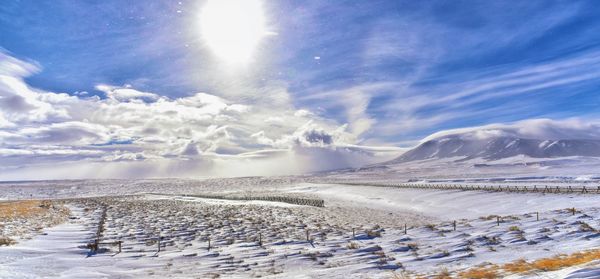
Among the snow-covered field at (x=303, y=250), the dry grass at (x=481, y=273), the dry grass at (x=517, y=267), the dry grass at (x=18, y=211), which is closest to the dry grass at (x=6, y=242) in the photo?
the snow-covered field at (x=303, y=250)

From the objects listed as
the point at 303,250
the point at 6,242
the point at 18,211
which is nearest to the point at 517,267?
the point at 303,250

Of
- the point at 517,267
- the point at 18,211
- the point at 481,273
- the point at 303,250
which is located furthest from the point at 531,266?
the point at 18,211

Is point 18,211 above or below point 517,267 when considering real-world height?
above

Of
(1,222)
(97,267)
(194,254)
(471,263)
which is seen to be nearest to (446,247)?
(471,263)

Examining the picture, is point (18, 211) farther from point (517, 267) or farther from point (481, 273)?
point (517, 267)

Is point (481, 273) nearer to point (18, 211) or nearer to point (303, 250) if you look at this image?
point (303, 250)

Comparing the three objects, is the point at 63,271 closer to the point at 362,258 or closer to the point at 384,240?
the point at 362,258

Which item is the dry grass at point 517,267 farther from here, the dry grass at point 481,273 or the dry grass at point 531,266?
the dry grass at point 481,273

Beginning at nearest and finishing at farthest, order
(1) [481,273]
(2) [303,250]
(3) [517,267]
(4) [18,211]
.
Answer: (1) [481,273] → (3) [517,267] → (2) [303,250] → (4) [18,211]

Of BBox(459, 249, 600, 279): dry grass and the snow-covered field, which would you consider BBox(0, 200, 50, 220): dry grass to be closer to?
the snow-covered field

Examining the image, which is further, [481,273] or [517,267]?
[517,267]

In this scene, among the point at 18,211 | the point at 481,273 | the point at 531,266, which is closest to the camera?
the point at 481,273

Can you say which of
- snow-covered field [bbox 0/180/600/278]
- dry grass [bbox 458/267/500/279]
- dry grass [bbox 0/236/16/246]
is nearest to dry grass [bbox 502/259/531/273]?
dry grass [bbox 458/267/500/279]

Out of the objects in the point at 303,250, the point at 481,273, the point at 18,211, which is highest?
the point at 18,211
